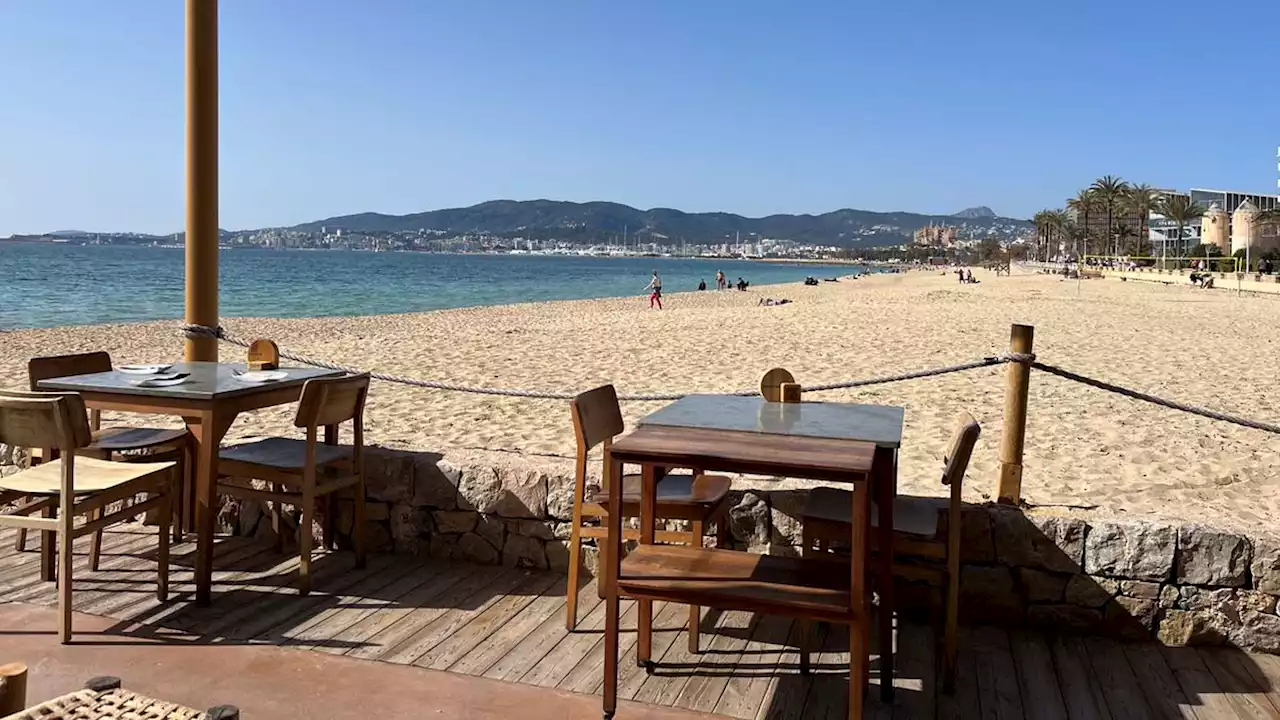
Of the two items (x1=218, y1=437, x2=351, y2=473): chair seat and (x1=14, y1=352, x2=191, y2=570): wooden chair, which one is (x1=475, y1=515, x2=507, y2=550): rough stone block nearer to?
(x1=218, y1=437, x2=351, y2=473): chair seat

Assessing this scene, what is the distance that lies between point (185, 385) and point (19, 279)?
5648cm

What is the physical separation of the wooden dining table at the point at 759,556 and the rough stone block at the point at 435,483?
1252 millimetres

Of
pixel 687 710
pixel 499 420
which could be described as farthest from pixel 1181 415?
pixel 687 710

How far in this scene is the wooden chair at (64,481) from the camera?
10.1 ft

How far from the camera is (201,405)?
359 cm

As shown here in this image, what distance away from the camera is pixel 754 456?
8.47 ft

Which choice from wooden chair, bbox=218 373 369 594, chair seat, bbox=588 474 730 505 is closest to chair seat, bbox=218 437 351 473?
wooden chair, bbox=218 373 369 594

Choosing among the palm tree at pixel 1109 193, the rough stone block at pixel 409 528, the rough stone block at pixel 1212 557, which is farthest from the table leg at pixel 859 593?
the palm tree at pixel 1109 193

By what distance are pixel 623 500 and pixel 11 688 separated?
1.95 m

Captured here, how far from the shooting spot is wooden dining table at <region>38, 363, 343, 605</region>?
3.54 m

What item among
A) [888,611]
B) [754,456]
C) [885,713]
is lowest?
[885,713]

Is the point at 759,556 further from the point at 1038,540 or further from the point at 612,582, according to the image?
the point at 1038,540

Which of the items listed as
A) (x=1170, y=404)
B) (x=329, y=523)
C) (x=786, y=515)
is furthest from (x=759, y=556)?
(x=1170, y=404)

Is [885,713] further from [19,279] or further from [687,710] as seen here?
[19,279]
